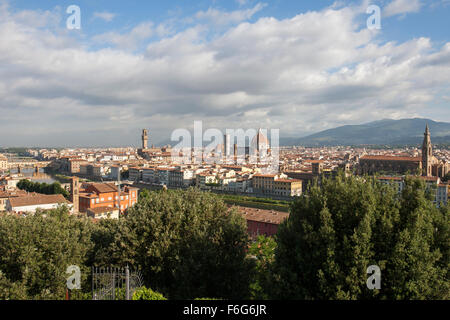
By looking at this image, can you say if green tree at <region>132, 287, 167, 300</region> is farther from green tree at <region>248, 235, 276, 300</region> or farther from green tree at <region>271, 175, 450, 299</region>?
green tree at <region>271, 175, 450, 299</region>

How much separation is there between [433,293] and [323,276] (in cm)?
178

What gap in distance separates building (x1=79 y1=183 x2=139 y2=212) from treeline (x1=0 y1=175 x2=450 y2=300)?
2023 cm

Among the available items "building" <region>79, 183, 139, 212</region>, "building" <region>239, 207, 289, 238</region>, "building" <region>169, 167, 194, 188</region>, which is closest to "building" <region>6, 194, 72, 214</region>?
"building" <region>79, 183, 139, 212</region>

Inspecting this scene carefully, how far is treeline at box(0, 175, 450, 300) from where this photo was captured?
4.70 m

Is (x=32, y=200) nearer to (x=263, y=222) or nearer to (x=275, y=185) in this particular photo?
(x=263, y=222)

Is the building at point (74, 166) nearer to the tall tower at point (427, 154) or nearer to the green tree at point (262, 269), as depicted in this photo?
the tall tower at point (427, 154)

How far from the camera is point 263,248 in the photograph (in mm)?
8258

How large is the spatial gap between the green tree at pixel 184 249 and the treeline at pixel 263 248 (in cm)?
2

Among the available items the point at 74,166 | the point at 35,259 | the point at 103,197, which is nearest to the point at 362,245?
the point at 35,259

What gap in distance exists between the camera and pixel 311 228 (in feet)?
16.7

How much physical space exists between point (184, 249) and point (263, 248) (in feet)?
7.37

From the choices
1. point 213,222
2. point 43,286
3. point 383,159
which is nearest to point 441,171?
point 383,159

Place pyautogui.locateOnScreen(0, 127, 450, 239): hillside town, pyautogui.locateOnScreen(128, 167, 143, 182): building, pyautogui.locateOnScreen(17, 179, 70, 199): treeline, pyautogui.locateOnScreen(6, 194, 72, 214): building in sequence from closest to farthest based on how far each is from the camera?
pyautogui.locateOnScreen(6, 194, 72, 214): building → pyautogui.locateOnScreen(0, 127, 450, 239): hillside town → pyautogui.locateOnScreen(17, 179, 70, 199): treeline → pyautogui.locateOnScreen(128, 167, 143, 182): building
